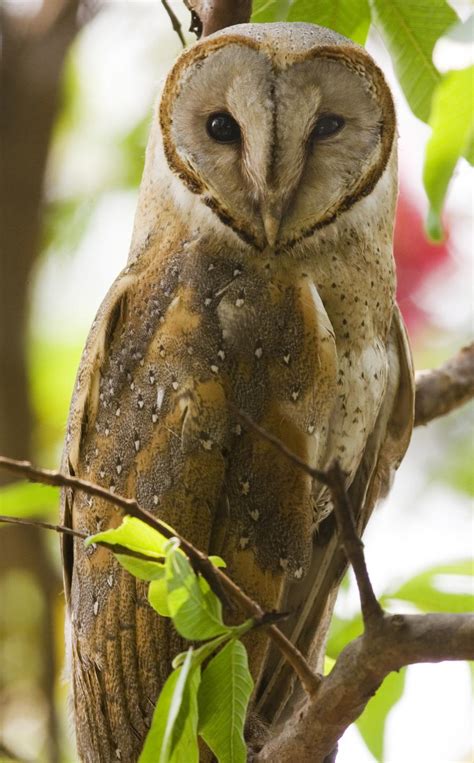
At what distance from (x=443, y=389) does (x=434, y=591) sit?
66 cm

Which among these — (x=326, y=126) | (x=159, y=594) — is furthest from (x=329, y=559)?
(x=159, y=594)

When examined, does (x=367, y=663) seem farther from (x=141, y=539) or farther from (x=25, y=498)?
(x=25, y=498)

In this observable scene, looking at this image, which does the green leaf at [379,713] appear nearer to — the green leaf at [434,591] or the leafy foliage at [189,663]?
the green leaf at [434,591]

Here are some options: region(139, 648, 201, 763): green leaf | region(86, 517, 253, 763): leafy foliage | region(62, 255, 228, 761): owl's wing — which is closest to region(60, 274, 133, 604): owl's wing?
region(62, 255, 228, 761): owl's wing

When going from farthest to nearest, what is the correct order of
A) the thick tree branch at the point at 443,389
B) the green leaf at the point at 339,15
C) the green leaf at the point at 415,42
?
the thick tree branch at the point at 443,389 → the green leaf at the point at 339,15 → the green leaf at the point at 415,42

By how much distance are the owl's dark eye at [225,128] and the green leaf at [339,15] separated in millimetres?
244

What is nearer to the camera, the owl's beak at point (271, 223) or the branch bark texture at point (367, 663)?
the branch bark texture at point (367, 663)

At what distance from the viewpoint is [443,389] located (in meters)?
2.47

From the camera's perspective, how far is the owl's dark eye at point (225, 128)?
1799 millimetres

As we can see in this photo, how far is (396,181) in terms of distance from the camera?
6.57 ft

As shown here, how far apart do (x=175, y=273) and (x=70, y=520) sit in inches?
20.4

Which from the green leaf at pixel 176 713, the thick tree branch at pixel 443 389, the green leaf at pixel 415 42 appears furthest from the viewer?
the thick tree branch at pixel 443 389

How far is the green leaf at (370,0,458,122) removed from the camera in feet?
5.64

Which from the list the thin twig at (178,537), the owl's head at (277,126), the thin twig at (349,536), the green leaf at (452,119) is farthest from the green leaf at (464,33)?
the owl's head at (277,126)
